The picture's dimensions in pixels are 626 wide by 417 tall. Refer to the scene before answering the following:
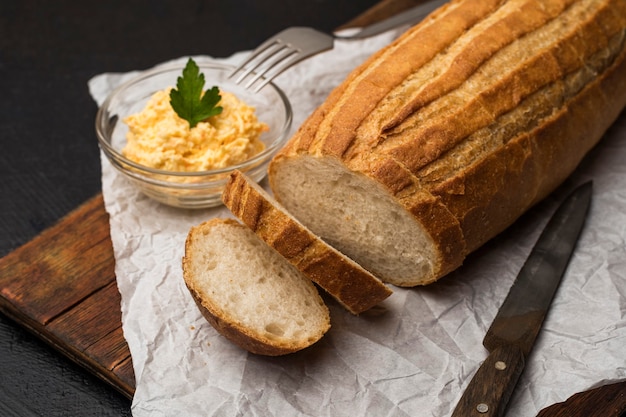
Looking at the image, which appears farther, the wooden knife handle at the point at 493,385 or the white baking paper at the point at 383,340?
the white baking paper at the point at 383,340

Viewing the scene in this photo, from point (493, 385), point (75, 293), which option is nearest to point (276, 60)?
point (75, 293)

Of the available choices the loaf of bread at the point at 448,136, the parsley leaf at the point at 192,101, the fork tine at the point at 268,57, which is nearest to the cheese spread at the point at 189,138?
the parsley leaf at the point at 192,101

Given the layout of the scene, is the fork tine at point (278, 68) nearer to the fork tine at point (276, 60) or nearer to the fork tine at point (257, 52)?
the fork tine at point (276, 60)

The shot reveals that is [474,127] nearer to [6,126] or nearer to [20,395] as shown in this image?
[20,395]

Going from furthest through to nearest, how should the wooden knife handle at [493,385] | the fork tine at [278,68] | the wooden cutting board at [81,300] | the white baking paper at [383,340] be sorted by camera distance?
the fork tine at [278,68], the wooden cutting board at [81,300], the white baking paper at [383,340], the wooden knife handle at [493,385]

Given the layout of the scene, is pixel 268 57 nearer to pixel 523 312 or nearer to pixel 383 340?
pixel 383 340
